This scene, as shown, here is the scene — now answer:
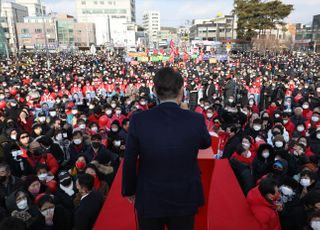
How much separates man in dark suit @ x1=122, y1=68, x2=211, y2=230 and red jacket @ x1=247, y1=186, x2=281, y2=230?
46.6 inches

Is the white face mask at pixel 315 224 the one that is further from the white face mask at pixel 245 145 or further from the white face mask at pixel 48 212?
the white face mask at pixel 48 212

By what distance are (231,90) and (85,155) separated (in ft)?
29.9

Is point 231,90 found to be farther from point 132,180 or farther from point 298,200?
point 132,180

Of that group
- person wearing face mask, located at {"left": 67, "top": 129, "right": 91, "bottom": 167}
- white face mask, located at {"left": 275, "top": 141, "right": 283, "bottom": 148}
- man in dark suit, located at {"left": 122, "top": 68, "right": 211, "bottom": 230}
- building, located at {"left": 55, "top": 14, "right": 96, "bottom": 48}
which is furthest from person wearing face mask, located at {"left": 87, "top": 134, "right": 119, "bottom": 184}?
building, located at {"left": 55, "top": 14, "right": 96, "bottom": 48}

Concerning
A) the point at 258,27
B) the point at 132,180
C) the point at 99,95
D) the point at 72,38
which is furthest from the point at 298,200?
the point at 72,38

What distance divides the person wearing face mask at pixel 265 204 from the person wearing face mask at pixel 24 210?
2.43m

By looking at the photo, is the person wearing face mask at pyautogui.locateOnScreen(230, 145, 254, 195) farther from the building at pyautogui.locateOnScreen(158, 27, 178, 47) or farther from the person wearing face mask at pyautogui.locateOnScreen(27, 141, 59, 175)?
the building at pyautogui.locateOnScreen(158, 27, 178, 47)

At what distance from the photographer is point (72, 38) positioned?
7250cm

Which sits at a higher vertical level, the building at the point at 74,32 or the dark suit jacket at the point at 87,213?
the building at the point at 74,32

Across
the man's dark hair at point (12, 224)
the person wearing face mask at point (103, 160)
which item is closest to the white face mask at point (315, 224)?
the person wearing face mask at point (103, 160)

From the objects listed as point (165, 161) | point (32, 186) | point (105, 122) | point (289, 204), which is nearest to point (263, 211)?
point (289, 204)

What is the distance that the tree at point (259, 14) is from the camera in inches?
1430

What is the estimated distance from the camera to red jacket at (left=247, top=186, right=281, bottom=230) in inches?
103

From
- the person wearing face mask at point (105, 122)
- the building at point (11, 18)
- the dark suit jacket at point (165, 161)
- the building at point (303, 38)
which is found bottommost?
the person wearing face mask at point (105, 122)
